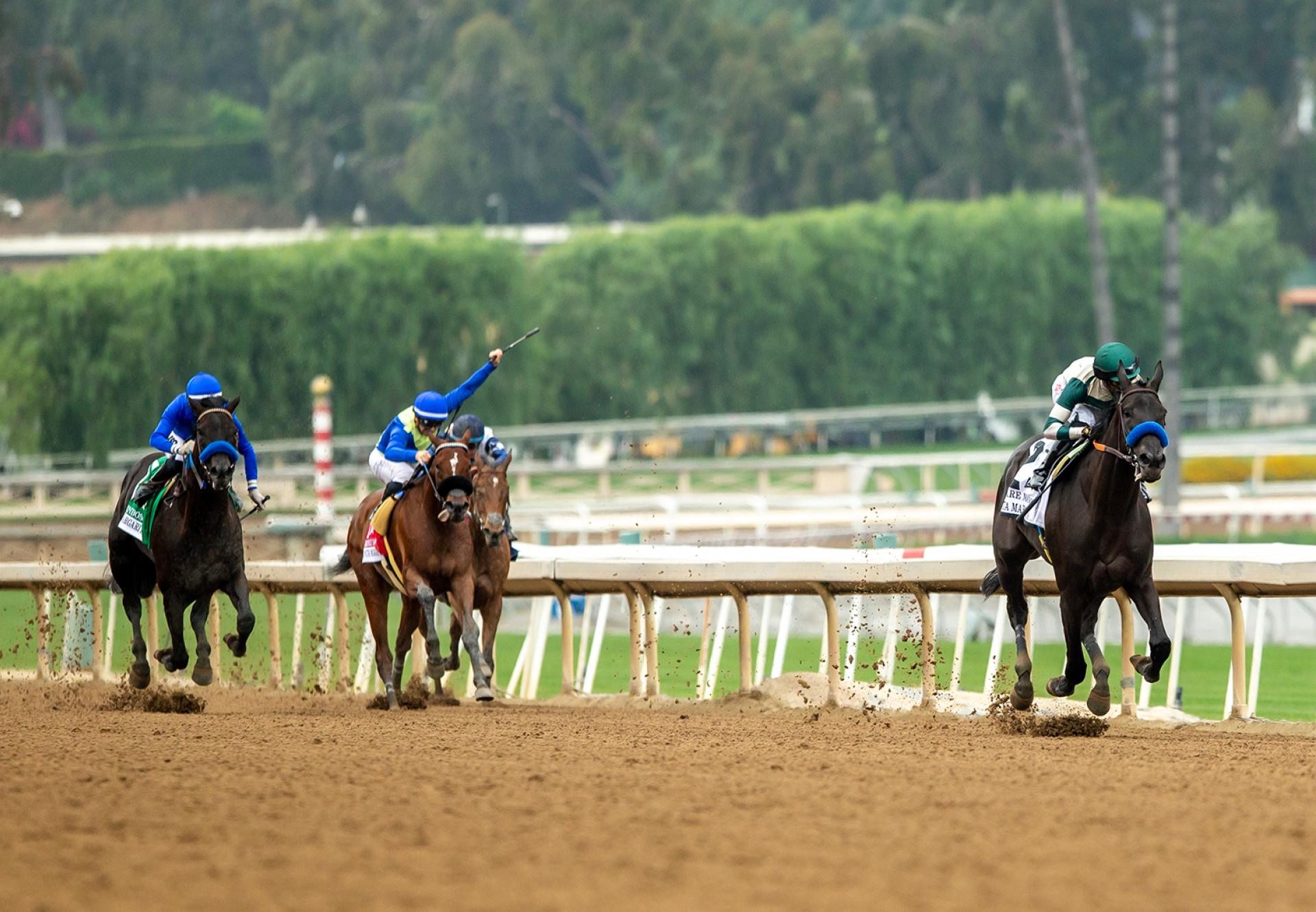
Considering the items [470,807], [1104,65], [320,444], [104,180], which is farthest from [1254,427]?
[104,180]

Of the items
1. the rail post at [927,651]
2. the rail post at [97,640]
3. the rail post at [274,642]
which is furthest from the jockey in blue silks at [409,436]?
the rail post at [97,640]

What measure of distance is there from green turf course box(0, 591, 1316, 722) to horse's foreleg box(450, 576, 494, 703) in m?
2.10

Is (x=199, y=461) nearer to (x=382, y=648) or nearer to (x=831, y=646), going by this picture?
(x=382, y=648)

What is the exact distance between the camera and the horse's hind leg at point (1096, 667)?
7855mm

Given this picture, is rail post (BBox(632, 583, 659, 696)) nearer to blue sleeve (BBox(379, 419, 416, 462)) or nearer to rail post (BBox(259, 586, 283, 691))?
blue sleeve (BBox(379, 419, 416, 462))

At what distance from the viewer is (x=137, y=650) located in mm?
10070

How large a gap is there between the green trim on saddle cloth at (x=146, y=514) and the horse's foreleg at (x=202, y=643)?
37cm

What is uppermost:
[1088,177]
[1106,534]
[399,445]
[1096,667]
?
[1088,177]

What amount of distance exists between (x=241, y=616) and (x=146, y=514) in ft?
2.45

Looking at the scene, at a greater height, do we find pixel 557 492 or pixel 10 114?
pixel 10 114

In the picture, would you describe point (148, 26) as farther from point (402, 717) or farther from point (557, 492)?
point (402, 717)

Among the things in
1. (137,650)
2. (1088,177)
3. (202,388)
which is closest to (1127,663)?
(202,388)

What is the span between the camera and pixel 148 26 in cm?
6181

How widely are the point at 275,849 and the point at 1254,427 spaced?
108ft
